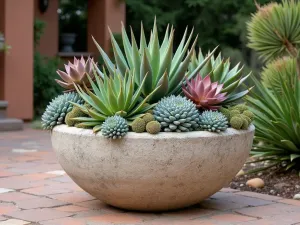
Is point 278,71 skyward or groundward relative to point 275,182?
skyward

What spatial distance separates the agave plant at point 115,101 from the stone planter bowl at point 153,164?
13 centimetres

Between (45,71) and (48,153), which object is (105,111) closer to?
(48,153)

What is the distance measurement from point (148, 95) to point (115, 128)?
0.36 metres

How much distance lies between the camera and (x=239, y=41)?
15117 millimetres

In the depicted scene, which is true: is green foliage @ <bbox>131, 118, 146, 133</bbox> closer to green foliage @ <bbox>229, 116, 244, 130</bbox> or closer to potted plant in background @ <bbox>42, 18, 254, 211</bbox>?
potted plant in background @ <bbox>42, 18, 254, 211</bbox>

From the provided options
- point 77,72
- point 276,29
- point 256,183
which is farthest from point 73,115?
point 276,29

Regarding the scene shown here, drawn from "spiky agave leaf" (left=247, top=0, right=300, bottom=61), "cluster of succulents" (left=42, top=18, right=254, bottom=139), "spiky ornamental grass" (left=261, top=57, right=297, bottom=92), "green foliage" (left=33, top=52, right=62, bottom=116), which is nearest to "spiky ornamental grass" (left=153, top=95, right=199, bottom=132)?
"cluster of succulents" (left=42, top=18, right=254, bottom=139)

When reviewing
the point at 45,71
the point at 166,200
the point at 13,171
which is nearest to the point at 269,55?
the point at 13,171

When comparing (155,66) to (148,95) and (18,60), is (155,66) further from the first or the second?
(18,60)

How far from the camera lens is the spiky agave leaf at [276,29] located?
7539mm

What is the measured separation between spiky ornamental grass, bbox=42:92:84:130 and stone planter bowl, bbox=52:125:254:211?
0.62ft

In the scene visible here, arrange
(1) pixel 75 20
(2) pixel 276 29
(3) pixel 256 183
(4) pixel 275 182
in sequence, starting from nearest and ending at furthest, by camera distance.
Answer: (3) pixel 256 183
(4) pixel 275 182
(2) pixel 276 29
(1) pixel 75 20

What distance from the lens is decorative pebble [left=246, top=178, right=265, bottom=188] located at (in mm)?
5449

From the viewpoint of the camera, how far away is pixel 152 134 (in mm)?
4000
